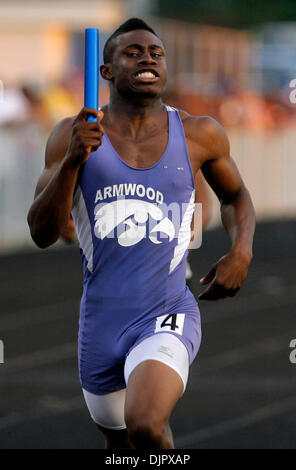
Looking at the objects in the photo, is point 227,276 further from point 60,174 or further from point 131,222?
point 60,174

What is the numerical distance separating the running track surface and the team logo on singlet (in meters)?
2.51

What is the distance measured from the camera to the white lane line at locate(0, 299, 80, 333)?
13.0 metres

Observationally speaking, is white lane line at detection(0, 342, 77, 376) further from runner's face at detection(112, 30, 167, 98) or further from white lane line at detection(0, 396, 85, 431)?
runner's face at detection(112, 30, 167, 98)

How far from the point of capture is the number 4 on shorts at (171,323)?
17.3 ft

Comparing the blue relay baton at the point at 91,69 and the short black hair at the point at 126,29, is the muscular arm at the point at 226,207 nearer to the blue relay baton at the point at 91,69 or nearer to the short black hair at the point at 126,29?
the short black hair at the point at 126,29

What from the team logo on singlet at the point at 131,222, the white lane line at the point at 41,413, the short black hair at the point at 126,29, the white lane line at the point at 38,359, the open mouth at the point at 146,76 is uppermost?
the short black hair at the point at 126,29

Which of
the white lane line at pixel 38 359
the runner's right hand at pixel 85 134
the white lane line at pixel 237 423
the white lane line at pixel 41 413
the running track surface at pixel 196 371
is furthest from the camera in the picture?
the white lane line at pixel 38 359

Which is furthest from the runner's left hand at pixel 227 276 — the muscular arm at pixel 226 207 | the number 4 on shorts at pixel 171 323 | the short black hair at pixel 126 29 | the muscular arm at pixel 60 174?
the short black hair at pixel 126 29

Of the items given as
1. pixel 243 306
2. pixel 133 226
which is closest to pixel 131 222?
pixel 133 226

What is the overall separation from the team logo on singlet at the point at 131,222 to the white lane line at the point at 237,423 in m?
2.51

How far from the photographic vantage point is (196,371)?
10336 mm

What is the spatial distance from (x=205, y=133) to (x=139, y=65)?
451 mm

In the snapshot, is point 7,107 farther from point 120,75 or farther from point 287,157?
point 120,75

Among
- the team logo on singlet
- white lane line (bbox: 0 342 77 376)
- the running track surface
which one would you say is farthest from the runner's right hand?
white lane line (bbox: 0 342 77 376)
